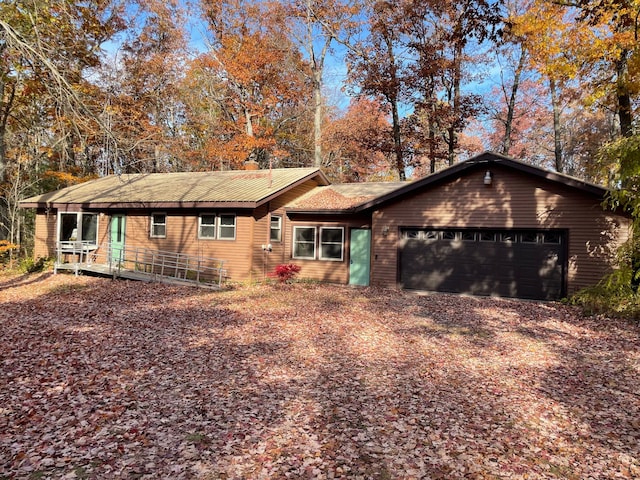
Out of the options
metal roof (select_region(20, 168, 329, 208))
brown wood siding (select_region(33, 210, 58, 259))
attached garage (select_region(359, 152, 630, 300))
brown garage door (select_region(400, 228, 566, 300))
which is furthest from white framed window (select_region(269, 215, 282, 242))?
brown wood siding (select_region(33, 210, 58, 259))

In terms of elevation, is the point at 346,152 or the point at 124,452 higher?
the point at 346,152

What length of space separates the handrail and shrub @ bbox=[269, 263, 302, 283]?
77.1 inches

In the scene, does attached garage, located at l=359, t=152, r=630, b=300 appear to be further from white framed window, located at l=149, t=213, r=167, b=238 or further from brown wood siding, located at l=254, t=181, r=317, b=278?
white framed window, located at l=149, t=213, r=167, b=238

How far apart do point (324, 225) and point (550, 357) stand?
1047 cm

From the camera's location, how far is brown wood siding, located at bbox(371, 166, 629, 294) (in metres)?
12.0

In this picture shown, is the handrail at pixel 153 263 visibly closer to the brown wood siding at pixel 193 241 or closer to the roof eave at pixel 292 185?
the brown wood siding at pixel 193 241

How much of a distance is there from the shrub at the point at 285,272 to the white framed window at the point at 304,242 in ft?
3.01

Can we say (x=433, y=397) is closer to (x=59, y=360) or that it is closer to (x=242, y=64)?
(x=59, y=360)

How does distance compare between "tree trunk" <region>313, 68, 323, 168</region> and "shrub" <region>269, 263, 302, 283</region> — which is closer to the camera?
"shrub" <region>269, 263, 302, 283</region>

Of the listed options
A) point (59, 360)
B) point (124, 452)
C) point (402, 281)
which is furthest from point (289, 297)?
point (124, 452)

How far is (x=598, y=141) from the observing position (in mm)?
26031

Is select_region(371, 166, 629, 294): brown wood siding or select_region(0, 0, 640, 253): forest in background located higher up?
select_region(0, 0, 640, 253): forest in background

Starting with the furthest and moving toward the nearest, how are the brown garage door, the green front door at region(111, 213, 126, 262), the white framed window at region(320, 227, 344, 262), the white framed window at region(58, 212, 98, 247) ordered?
the white framed window at region(58, 212, 98, 247) < the green front door at region(111, 213, 126, 262) < the white framed window at region(320, 227, 344, 262) < the brown garage door

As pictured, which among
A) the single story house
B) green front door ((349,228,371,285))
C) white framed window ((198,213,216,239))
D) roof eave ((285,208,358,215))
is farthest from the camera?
white framed window ((198,213,216,239))
